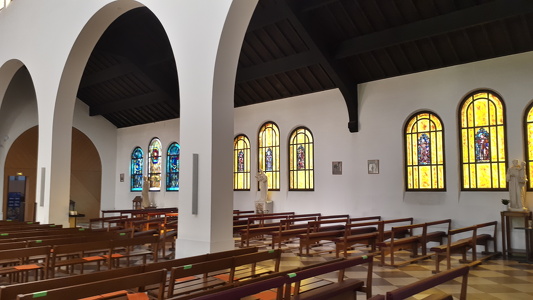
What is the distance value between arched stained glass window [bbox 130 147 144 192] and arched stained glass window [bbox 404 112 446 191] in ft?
38.7

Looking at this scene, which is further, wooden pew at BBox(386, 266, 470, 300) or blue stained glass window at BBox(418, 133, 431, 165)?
blue stained glass window at BBox(418, 133, 431, 165)

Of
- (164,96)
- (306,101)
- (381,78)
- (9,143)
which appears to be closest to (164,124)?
(164,96)

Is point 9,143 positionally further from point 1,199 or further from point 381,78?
point 381,78

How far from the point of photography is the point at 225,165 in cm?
608

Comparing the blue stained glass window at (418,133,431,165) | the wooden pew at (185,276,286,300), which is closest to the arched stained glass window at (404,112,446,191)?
the blue stained glass window at (418,133,431,165)

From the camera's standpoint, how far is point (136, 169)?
729 inches

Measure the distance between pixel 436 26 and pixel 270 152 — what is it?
252 inches

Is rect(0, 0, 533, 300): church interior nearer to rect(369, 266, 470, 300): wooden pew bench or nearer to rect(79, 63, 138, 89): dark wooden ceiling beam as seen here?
rect(79, 63, 138, 89): dark wooden ceiling beam

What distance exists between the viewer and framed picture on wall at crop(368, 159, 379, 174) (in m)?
10.7

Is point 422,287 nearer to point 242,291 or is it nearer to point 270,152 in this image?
point 242,291

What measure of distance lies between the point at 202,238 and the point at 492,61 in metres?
7.17

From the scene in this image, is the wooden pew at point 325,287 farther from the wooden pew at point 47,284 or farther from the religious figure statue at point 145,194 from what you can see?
the religious figure statue at point 145,194

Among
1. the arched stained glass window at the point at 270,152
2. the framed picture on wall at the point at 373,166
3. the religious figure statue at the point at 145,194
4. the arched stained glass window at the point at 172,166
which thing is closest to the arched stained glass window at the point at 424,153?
the framed picture on wall at the point at 373,166

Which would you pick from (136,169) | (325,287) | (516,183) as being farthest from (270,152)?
(325,287)
